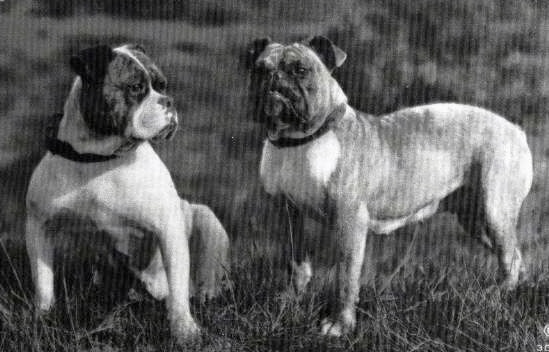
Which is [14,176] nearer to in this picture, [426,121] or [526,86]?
[426,121]

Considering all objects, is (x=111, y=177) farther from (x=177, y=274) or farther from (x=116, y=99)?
(x=177, y=274)

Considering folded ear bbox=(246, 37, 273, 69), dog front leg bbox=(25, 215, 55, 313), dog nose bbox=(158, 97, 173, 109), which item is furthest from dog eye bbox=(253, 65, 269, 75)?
dog front leg bbox=(25, 215, 55, 313)

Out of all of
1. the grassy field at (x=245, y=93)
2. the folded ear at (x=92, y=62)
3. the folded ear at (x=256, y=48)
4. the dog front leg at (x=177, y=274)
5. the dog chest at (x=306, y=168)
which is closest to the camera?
the folded ear at (x=92, y=62)

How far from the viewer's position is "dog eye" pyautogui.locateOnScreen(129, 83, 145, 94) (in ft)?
11.1

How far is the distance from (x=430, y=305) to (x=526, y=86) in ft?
4.16

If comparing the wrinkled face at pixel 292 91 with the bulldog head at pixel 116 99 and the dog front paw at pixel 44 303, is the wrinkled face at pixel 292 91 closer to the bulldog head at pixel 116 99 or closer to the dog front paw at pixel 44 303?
the bulldog head at pixel 116 99

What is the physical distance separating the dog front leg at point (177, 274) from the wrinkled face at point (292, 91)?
606 millimetres

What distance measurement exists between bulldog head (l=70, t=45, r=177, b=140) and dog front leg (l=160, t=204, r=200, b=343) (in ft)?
1.36

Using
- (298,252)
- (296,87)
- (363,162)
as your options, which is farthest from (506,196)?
(296,87)

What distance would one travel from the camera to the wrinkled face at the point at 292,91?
3.52 meters

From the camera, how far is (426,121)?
13.0ft

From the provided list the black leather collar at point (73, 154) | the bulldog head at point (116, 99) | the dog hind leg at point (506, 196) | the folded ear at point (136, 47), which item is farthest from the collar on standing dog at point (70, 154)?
the dog hind leg at point (506, 196)

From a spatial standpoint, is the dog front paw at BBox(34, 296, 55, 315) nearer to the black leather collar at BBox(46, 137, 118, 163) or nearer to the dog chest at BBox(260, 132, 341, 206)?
the black leather collar at BBox(46, 137, 118, 163)

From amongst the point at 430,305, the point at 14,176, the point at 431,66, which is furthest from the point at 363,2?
the point at 14,176
